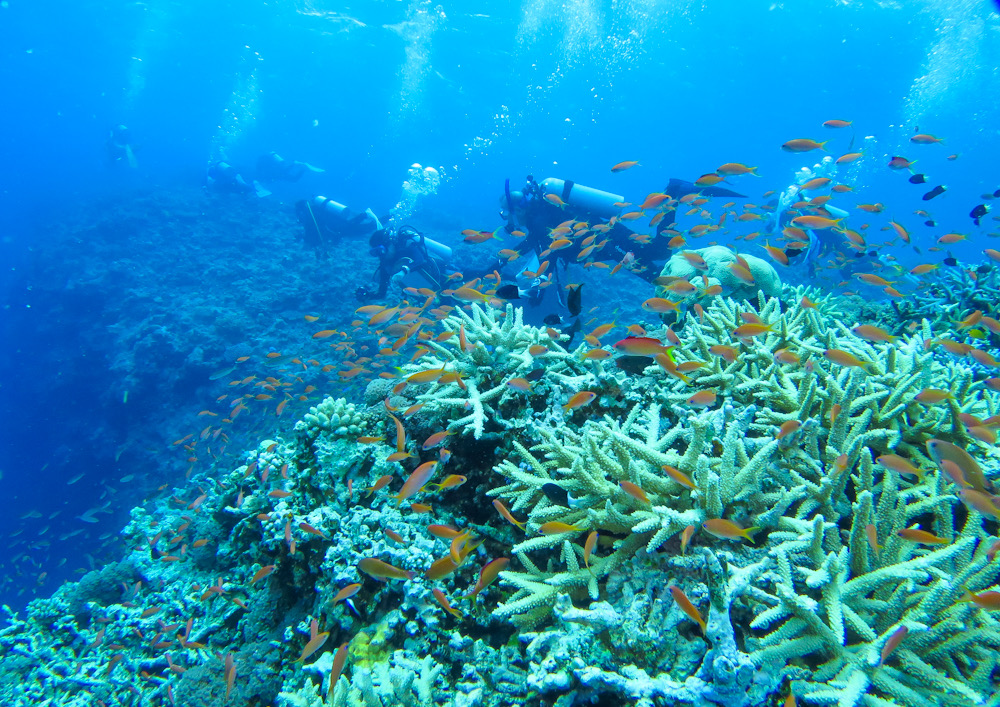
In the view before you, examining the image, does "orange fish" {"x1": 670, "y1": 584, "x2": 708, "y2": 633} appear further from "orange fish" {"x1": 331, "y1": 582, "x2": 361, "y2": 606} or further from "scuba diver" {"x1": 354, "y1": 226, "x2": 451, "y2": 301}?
"scuba diver" {"x1": 354, "y1": 226, "x2": 451, "y2": 301}

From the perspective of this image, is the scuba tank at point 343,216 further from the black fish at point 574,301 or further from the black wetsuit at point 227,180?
the black fish at point 574,301

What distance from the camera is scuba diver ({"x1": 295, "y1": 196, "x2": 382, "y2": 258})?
17.0 m

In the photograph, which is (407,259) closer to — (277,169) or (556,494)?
(556,494)

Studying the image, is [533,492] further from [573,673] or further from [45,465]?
[45,465]

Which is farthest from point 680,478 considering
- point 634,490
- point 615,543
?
Answer: point 615,543

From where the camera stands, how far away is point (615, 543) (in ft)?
6.93

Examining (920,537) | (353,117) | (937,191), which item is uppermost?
(353,117)

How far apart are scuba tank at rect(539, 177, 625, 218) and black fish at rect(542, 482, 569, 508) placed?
918 centimetres

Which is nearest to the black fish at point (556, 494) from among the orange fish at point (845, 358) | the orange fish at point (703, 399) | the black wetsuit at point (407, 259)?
the orange fish at point (703, 399)

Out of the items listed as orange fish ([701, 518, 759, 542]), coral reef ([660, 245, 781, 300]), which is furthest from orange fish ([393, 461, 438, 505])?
coral reef ([660, 245, 781, 300])

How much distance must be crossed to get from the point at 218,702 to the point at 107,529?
45.0ft

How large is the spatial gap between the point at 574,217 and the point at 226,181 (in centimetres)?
2688

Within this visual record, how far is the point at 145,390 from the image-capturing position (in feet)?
41.9

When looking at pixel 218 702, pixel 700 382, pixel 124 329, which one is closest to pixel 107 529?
pixel 124 329
